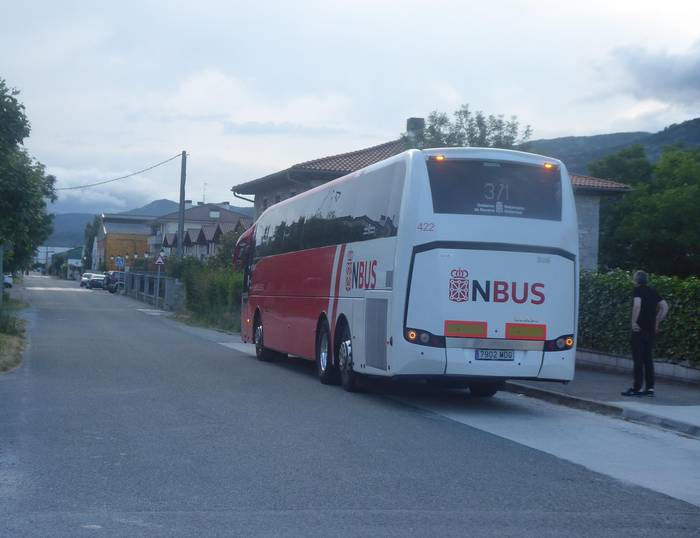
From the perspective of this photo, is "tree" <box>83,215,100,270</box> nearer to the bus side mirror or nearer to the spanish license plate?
the bus side mirror

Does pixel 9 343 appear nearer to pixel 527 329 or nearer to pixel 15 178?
pixel 15 178

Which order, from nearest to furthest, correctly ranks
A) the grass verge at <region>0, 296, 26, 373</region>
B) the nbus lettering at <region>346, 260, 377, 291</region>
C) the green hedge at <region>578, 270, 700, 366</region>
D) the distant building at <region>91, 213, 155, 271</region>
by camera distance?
the nbus lettering at <region>346, 260, 377, 291</region> < the green hedge at <region>578, 270, 700, 366</region> < the grass verge at <region>0, 296, 26, 373</region> < the distant building at <region>91, 213, 155, 271</region>

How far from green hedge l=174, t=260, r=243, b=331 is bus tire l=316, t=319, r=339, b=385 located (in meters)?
19.7

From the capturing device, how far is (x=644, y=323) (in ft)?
48.3

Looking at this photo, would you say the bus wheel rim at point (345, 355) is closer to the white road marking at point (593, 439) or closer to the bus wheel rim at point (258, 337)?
the white road marking at point (593, 439)

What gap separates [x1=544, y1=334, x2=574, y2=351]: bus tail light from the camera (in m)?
13.6

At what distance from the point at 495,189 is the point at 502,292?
140 centimetres

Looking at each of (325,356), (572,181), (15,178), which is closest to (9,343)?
(15,178)

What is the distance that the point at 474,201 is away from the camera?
44.7 ft

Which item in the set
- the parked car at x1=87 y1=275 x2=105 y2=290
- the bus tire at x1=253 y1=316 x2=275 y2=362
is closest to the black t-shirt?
the bus tire at x1=253 y1=316 x2=275 y2=362

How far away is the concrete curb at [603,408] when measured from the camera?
1224cm

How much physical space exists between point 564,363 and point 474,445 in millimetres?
3353

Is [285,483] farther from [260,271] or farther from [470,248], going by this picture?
[260,271]

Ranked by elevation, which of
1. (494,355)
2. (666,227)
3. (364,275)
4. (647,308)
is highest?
(666,227)
